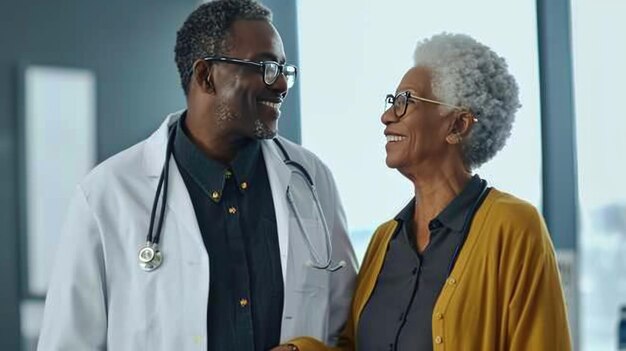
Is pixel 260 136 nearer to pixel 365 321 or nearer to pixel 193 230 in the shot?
pixel 193 230

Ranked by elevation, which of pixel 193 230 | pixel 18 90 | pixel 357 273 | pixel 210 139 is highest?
pixel 18 90

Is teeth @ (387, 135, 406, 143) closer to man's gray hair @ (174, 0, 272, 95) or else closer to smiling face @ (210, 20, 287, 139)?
smiling face @ (210, 20, 287, 139)

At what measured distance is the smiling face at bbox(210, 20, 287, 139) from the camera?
181 centimetres

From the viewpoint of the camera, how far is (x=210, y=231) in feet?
5.83

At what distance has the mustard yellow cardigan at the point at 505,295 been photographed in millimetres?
1597

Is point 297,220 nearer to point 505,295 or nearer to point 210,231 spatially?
point 210,231

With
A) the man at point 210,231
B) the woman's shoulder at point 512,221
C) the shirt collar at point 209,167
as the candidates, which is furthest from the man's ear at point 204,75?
the woman's shoulder at point 512,221

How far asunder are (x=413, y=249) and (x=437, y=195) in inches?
4.8

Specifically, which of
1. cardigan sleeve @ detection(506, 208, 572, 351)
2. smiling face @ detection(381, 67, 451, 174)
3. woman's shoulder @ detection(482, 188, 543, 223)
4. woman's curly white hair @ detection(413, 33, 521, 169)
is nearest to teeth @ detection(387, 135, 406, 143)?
smiling face @ detection(381, 67, 451, 174)

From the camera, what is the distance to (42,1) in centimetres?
258

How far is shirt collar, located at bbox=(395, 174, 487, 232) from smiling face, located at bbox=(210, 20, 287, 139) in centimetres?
39

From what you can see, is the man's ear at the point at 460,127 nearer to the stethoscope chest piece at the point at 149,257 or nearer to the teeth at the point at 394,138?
the teeth at the point at 394,138

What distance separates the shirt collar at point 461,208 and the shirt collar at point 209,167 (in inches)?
16.0

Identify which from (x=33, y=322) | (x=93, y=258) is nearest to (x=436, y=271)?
(x=93, y=258)
